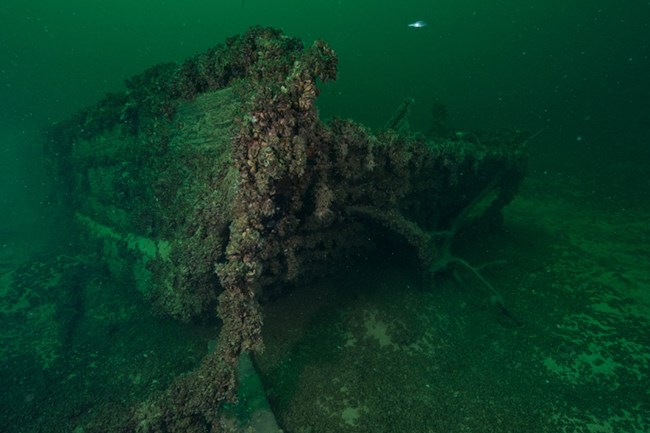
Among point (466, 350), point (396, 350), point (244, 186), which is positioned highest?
point (244, 186)

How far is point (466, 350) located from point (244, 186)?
415cm

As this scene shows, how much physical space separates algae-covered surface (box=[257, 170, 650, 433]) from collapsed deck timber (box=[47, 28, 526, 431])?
0.68 meters

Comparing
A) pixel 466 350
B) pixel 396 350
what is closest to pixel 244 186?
pixel 396 350

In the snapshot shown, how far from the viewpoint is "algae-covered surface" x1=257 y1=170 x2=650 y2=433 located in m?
4.09

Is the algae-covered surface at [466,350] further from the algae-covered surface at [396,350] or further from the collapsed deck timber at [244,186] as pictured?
the collapsed deck timber at [244,186]

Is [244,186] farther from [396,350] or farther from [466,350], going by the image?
[466,350]

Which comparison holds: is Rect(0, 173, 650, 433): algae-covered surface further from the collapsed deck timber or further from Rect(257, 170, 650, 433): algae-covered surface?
the collapsed deck timber

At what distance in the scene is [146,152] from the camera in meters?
6.20

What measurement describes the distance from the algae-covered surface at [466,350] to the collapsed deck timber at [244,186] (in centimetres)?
68

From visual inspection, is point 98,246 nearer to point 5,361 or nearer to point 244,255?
point 5,361

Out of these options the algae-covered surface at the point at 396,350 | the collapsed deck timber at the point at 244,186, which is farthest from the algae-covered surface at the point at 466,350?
the collapsed deck timber at the point at 244,186

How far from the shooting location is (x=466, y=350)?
5.02 m

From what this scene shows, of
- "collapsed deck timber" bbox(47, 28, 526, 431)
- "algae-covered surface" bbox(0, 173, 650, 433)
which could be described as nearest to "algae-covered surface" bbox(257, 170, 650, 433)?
"algae-covered surface" bbox(0, 173, 650, 433)

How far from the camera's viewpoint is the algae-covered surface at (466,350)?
4094 mm
